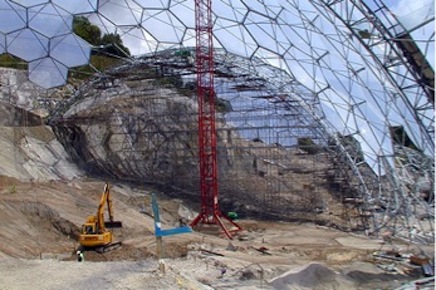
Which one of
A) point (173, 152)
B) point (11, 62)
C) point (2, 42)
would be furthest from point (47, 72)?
point (173, 152)

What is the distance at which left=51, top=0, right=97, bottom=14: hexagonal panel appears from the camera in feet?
133

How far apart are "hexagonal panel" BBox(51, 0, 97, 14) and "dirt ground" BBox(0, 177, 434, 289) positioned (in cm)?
1286

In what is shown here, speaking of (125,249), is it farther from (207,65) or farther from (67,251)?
(207,65)

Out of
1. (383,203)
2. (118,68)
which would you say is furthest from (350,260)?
(118,68)

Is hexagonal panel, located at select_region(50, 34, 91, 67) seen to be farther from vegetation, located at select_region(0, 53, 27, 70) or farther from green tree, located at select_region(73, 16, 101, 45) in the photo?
vegetation, located at select_region(0, 53, 27, 70)

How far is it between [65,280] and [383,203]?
2045 cm

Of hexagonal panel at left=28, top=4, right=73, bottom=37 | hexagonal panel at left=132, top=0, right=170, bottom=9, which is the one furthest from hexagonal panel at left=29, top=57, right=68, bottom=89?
hexagonal panel at left=132, top=0, right=170, bottom=9

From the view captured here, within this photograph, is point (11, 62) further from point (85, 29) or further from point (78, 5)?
point (78, 5)

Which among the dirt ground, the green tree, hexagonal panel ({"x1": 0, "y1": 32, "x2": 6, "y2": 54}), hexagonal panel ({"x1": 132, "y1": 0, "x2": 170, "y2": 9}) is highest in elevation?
hexagonal panel ({"x1": 132, "y1": 0, "x2": 170, "y2": 9})

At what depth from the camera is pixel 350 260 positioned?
22578mm

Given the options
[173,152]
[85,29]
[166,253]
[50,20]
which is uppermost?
[50,20]

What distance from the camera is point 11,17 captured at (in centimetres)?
4097

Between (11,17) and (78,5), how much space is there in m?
4.91

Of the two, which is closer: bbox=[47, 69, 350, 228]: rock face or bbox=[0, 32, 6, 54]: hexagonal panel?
bbox=[47, 69, 350, 228]: rock face
